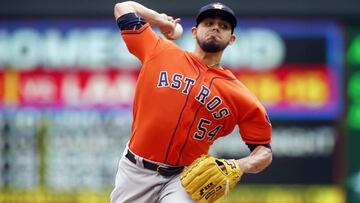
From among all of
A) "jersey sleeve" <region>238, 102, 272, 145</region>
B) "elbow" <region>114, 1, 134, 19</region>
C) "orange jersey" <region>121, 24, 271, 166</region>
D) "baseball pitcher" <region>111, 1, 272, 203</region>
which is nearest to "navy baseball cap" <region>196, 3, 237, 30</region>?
"baseball pitcher" <region>111, 1, 272, 203</region>

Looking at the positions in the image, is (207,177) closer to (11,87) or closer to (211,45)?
(211,45)

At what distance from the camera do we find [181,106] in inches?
223

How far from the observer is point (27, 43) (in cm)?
992

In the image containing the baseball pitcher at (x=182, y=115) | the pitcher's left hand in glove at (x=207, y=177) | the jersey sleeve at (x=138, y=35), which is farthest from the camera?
the jersey sleeve at (x=138, y=35)

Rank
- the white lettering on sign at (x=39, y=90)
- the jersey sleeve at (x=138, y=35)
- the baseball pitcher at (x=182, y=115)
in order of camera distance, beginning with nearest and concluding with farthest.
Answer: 1. the baseball pitcher at (x=182, y=115)
2. the jersey sleeve at (x=138, y=35)
3. the white lettering on sign at (x=39, y=90)

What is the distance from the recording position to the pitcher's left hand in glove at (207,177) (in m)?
5.51

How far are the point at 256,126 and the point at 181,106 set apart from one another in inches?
18.0

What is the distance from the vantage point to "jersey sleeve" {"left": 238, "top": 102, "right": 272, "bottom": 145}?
5.74 m

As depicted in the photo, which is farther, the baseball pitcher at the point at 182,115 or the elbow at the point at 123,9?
the elbow at the point at 123,9

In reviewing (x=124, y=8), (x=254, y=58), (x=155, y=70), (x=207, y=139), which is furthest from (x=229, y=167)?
(x=254, y=58)

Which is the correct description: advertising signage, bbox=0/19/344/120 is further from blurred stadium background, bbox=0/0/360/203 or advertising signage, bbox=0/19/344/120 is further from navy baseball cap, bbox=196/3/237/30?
navy baseball cap, bbox=196/3/237/30

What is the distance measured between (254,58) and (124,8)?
13.8 feet

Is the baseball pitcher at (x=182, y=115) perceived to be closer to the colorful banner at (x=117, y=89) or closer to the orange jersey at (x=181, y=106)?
the orange jersey at (x=181, y=106)

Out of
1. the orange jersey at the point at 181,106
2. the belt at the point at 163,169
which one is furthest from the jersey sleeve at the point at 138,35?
the belt at the point at 163,169
